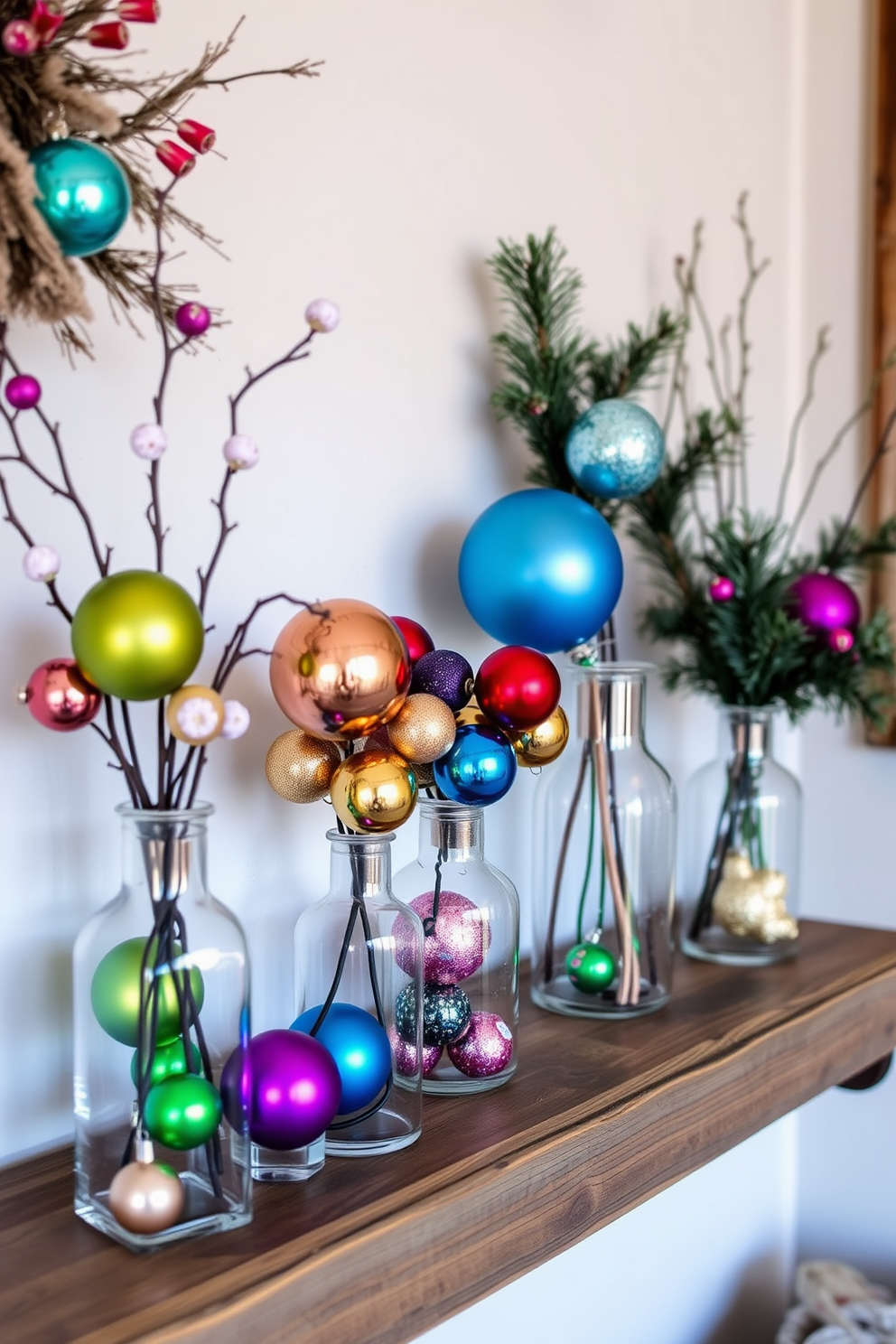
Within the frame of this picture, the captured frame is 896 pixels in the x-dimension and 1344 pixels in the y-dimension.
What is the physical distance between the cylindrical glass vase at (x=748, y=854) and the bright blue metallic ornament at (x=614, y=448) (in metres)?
0.32

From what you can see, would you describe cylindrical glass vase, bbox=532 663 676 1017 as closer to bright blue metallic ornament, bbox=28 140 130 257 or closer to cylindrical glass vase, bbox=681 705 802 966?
cylindrical glass vase, bbox=681 705 802 966

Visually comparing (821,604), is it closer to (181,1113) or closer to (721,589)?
(721,589)

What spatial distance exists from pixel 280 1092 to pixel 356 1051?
66mm

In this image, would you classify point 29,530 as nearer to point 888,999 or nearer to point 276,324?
point 276,324

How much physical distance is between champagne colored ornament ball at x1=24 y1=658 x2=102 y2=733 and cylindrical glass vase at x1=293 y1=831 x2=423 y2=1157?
188 mm

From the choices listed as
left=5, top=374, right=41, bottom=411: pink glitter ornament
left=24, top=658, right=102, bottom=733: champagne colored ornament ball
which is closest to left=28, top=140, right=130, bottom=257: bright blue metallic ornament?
left=5, top=374, right=41, bottom=411: pink glitter ornament

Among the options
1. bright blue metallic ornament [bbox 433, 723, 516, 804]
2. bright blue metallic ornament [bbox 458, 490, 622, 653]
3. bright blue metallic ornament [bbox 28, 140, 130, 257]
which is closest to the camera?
bright blue metallic ornament [bbox 28, 140, 130, 257]

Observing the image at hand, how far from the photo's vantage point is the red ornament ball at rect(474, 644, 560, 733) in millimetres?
806

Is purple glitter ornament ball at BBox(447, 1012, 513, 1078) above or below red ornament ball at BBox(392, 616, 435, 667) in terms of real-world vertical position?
below

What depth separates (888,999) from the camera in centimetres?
116

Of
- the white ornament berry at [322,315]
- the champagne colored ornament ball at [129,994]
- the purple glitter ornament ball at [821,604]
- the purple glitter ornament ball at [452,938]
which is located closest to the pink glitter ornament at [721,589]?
the purple glitter ornament ball at [821,604]

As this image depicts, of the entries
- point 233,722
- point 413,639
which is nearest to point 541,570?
point 413,639

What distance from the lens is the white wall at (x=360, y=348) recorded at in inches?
29.9

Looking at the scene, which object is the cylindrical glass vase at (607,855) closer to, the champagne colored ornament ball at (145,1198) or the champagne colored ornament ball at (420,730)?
the champagne colored ornament ball at (420,730)
